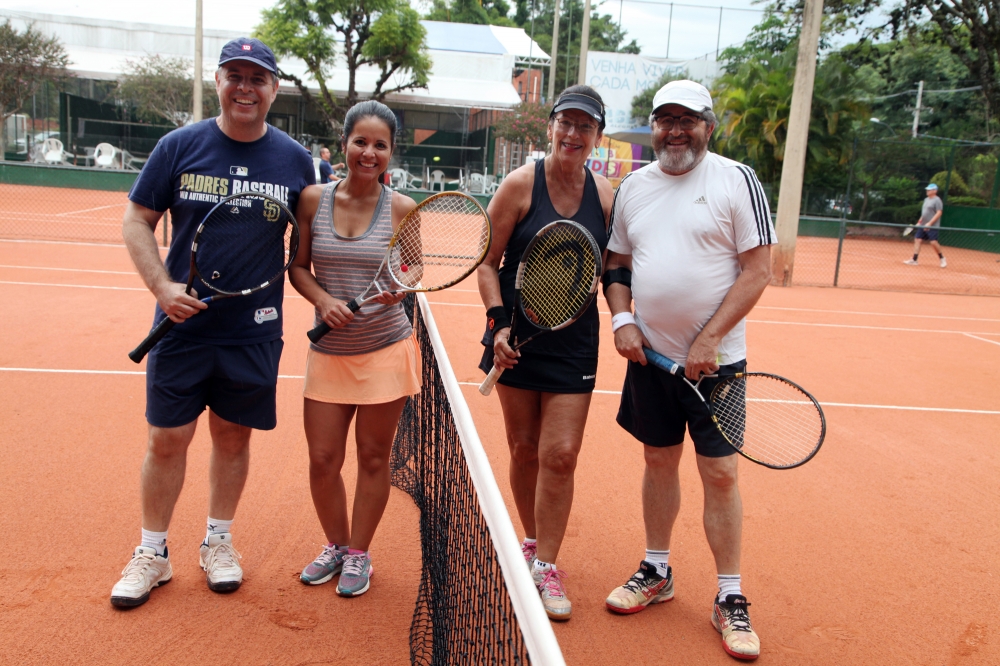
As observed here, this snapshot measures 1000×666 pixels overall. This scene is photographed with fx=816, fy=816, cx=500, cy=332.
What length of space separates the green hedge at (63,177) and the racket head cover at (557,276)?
1396 cm

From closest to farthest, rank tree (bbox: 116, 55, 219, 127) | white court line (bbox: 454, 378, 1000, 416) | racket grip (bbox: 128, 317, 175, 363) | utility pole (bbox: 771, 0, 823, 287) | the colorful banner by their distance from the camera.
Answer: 1. racket grip (bbox: 128, 317, 175, 363)
2. white court line (bbox: 454, 378, 1000, 416)
3. utility pole (bbox: 771, 0, 823, 287)
4. the colorful banner
5. tree (bbox: 116, 55, 219, 127)

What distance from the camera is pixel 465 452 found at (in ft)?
7.93

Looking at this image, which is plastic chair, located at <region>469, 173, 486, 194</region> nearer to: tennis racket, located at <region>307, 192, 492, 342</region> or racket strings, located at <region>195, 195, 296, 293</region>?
tennis racket, located at <region>307, 192, 492, 342</region>

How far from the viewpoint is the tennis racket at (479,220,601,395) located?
3303 millimetres

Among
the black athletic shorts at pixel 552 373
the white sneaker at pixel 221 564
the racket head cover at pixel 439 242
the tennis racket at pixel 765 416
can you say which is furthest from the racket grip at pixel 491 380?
the white sneaker at pixel 221 564

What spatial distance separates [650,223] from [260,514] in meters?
2.48

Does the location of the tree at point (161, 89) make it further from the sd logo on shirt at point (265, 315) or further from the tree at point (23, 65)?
the sd logo on shirt at point (265, 315)

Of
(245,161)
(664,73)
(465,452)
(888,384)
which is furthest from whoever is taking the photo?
(664,73)

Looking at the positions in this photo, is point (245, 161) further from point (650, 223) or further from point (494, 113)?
point (494, 113)

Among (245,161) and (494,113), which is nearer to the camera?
(245,161)

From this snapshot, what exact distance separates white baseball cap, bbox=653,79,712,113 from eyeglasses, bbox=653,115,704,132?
0.12 ft

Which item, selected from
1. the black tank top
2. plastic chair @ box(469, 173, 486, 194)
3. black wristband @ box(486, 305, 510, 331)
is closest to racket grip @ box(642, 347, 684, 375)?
the black tank top

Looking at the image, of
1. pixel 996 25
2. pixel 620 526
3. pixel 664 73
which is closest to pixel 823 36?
pixel 664 73

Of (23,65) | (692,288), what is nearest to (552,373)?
(692,288)
